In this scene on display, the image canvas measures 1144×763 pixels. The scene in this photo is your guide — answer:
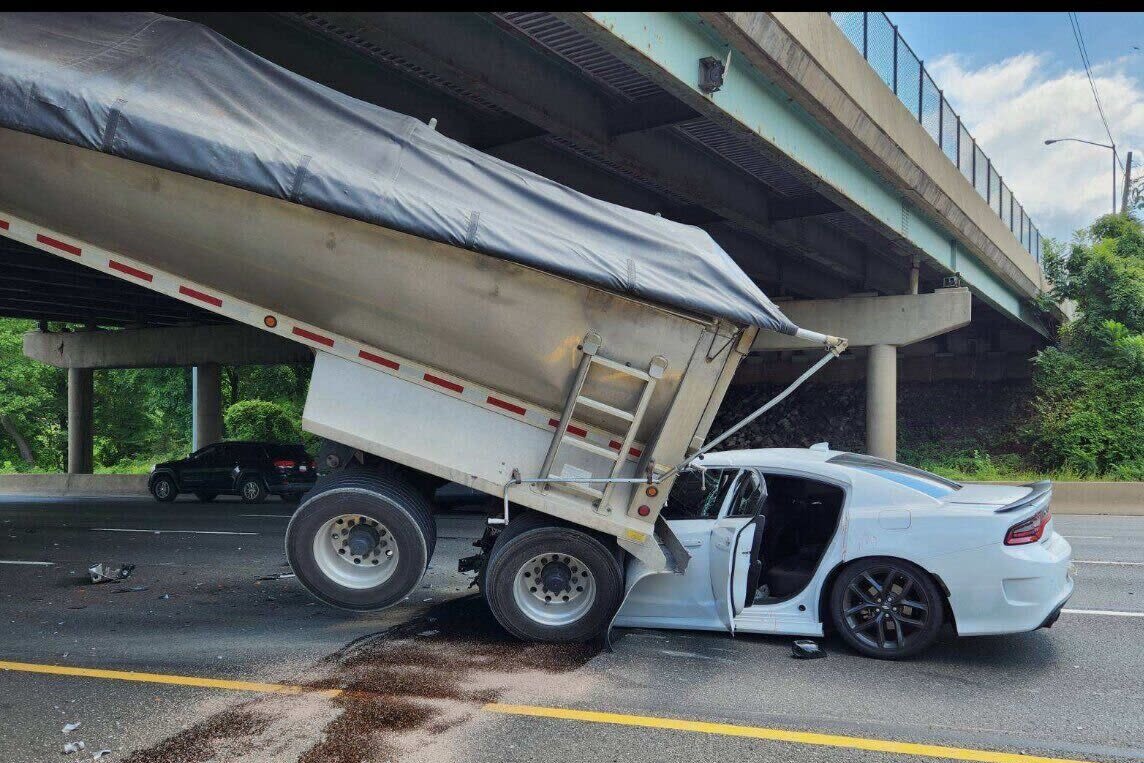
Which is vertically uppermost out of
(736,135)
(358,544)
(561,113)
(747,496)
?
(561,113)

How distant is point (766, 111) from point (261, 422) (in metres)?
31.3

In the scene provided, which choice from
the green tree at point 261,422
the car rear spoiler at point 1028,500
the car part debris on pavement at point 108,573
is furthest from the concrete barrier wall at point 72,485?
the car rear spoiler at point 1028,500

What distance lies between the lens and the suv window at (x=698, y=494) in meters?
6.43

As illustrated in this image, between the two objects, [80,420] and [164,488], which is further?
[80,420]

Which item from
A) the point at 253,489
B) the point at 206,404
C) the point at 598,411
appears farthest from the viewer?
the point at 206,404

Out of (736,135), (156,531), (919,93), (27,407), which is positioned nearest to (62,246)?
(736,135)

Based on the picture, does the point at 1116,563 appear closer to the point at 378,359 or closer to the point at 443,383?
the point at 443,383

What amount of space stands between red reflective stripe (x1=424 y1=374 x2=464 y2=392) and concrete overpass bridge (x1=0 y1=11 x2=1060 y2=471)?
3068 mm

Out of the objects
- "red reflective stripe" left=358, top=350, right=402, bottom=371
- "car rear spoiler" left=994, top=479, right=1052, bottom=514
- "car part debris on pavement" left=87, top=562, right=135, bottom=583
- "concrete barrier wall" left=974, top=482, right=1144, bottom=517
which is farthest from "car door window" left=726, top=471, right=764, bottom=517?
"concrete barrier wall" left=974, top=482, right=1144, bottom=517

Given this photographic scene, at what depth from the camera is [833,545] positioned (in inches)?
229

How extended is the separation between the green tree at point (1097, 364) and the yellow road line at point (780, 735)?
1985 centimetres

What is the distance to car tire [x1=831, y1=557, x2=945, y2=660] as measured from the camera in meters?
5.55

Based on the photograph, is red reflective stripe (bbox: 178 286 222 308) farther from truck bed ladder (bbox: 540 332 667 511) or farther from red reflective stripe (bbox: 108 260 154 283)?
truck bed ladder (bbox: 540 332 667 511)

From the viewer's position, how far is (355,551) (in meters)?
6.10
